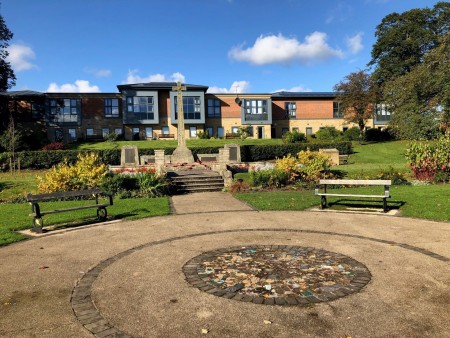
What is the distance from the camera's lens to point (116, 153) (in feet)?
99.2

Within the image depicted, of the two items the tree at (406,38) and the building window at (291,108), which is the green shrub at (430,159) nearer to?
the tree at (406,38)

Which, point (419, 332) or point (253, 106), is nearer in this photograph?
point (419, 332)

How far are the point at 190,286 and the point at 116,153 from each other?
2671cm

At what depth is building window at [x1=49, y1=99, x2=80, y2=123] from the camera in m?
50.0

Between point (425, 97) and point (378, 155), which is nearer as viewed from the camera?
point (425, 97)

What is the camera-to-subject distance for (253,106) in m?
55.2

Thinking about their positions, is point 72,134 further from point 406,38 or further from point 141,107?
point 406,38

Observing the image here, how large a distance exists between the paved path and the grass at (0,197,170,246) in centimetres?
99

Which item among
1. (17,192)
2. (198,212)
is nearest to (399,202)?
(198,212)

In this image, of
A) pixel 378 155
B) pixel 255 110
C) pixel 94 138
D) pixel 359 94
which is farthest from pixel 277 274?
pixel 255 110

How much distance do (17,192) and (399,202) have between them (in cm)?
1742

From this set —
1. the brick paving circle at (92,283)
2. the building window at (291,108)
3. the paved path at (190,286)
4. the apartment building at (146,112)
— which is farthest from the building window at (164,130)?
the brick paving circle at (92,283)

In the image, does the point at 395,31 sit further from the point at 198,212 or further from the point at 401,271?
the point at 401,271

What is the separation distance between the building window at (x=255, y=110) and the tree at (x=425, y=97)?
22.8 metres
